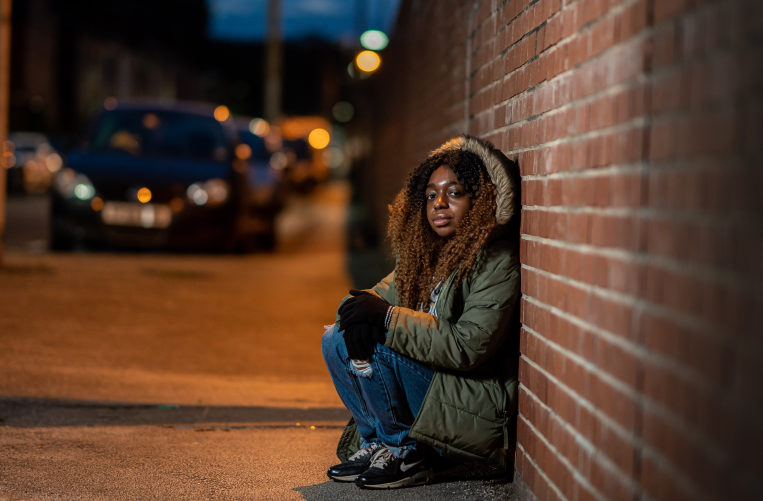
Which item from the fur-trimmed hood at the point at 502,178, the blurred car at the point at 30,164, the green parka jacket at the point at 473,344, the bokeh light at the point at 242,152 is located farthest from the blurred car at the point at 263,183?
the blurred car at the point at 30,164

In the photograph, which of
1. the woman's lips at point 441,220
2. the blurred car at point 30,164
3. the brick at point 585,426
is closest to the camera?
the brick at point 585,426

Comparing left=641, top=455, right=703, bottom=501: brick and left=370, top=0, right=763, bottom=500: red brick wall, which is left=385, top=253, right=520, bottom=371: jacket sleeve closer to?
left=370, top=0, right=763, bottom=500: red brick wall

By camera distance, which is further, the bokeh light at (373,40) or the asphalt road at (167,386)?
the bokeh light at (373,40)

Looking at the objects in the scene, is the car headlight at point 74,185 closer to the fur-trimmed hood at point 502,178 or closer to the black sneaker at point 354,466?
the black sneaker at point 354,466

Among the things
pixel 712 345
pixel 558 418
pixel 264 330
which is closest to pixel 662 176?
pixel 712 345

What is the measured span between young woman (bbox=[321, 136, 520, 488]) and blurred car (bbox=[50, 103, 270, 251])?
25.3ft

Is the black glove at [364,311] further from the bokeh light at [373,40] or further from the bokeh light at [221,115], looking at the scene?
the bokeh light at [373,40]

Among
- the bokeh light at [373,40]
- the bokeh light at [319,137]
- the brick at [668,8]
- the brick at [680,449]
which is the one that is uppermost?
the bokeh light at [319,137]

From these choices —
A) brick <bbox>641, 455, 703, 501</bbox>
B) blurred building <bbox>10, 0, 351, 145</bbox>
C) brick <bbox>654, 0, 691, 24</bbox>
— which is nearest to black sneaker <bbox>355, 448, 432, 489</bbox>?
brick <bbox>641, 455, 703, 501</bbox>

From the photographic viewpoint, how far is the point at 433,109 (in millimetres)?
7727

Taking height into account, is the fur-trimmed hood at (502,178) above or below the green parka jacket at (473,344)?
above

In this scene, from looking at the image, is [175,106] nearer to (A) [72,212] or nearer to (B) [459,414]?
(A) [72,212]

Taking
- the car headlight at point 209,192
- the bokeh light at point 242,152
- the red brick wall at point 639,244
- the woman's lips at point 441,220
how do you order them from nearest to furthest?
1. the red brick wall at point 639,244
2. the woman's lips at point 441,220
3. the car headlight at point 209,192
4. the bokeh light at point 242,152

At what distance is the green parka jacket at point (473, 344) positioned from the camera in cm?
347
